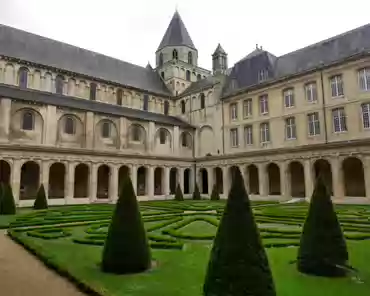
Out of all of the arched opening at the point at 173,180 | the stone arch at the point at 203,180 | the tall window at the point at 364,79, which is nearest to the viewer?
the tall window at the point at 364,79

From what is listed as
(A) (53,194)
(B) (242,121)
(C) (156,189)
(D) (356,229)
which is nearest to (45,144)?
(A) (53,194)

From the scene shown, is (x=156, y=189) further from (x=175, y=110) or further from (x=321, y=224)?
(x=321, y=224)

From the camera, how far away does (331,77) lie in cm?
2881

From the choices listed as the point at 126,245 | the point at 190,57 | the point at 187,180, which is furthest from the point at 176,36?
the point at 126,245

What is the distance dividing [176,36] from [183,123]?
16.4 metres

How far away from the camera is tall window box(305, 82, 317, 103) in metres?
30.0

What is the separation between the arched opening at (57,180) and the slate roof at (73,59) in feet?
36.5

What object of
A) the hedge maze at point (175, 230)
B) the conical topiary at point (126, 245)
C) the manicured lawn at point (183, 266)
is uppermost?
the conical topiary at point (126, 245)

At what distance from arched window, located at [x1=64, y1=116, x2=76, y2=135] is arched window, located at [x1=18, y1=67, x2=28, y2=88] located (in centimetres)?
601

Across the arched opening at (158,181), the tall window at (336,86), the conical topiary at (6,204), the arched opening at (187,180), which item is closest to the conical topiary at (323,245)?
the conical topiary at (6,204)

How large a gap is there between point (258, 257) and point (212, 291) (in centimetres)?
82

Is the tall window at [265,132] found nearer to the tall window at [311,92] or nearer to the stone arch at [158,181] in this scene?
the tall window at [311,92]

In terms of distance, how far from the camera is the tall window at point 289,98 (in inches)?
1249

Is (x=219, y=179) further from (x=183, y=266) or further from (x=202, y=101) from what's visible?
(x=183, y=266)
